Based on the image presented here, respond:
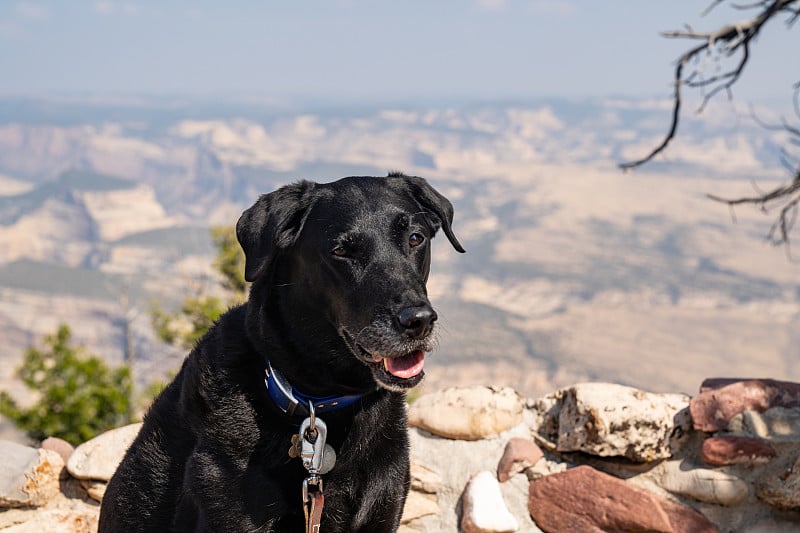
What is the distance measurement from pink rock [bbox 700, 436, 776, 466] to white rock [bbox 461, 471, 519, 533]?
47.5 inches

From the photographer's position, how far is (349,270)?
2.60m

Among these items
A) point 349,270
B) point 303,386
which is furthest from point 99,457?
point 349,270

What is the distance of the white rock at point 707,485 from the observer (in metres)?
4.16

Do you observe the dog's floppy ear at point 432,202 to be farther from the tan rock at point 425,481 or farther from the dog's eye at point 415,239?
the tan rock at point 425,481

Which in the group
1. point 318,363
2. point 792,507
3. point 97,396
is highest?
point 318,363

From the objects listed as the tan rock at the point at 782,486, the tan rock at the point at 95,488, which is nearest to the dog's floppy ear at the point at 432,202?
the tan rock at the point at 782,486

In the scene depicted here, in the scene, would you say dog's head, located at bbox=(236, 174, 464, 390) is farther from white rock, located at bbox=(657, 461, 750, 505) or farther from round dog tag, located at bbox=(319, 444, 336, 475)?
white rock, located at bbox=(657, 461, 750, 505)

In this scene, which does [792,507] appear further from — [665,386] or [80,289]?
[80,289]

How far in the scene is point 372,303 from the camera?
8.16 ft

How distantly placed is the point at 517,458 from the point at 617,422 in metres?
0.65

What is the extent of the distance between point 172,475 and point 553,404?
2.72 metres

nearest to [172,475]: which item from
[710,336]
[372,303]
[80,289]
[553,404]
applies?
[372,303]

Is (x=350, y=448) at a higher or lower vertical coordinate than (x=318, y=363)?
lower

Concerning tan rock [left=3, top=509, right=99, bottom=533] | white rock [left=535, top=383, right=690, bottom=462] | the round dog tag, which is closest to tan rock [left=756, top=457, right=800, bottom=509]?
white rock [left=535, top=383, right=690, bottom=462]
